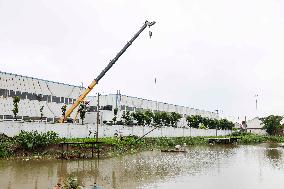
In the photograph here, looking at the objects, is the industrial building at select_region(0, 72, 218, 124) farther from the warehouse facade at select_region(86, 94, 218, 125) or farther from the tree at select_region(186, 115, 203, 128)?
the tree at select_region(186, 115, 203, 128)

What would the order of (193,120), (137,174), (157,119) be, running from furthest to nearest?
(193,120) < (157,119) < (137,174)

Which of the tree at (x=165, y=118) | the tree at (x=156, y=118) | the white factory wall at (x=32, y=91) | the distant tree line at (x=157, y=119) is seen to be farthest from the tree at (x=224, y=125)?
the white factory wall at (x=32, y=91)

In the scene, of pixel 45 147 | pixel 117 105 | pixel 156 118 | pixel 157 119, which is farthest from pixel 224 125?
Result: pixel 45 147

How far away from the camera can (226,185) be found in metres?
23.8

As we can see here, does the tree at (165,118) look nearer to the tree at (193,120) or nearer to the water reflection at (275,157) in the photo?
the tree at (193,120)

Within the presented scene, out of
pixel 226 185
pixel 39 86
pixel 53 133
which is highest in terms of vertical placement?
pixel 39 86

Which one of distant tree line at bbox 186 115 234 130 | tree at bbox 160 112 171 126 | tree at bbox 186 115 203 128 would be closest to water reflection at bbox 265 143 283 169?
tree at bbox 160 112 171 126

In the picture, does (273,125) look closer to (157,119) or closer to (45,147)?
(157,119)

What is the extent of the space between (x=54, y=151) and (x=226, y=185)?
21384mm

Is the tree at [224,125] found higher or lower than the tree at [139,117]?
lower

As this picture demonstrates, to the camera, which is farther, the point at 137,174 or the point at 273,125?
the point at 273,125

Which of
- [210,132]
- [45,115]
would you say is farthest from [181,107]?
[45,115]

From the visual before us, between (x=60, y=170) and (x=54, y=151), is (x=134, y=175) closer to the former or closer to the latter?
(x=60, y=170)

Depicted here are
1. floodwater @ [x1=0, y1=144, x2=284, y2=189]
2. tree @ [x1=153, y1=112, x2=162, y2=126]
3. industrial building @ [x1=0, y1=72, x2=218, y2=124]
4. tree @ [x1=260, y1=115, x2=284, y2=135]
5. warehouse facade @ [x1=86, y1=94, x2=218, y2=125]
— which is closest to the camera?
floodwater @ [x1=0, y1=144, x2=284, y2=189]
